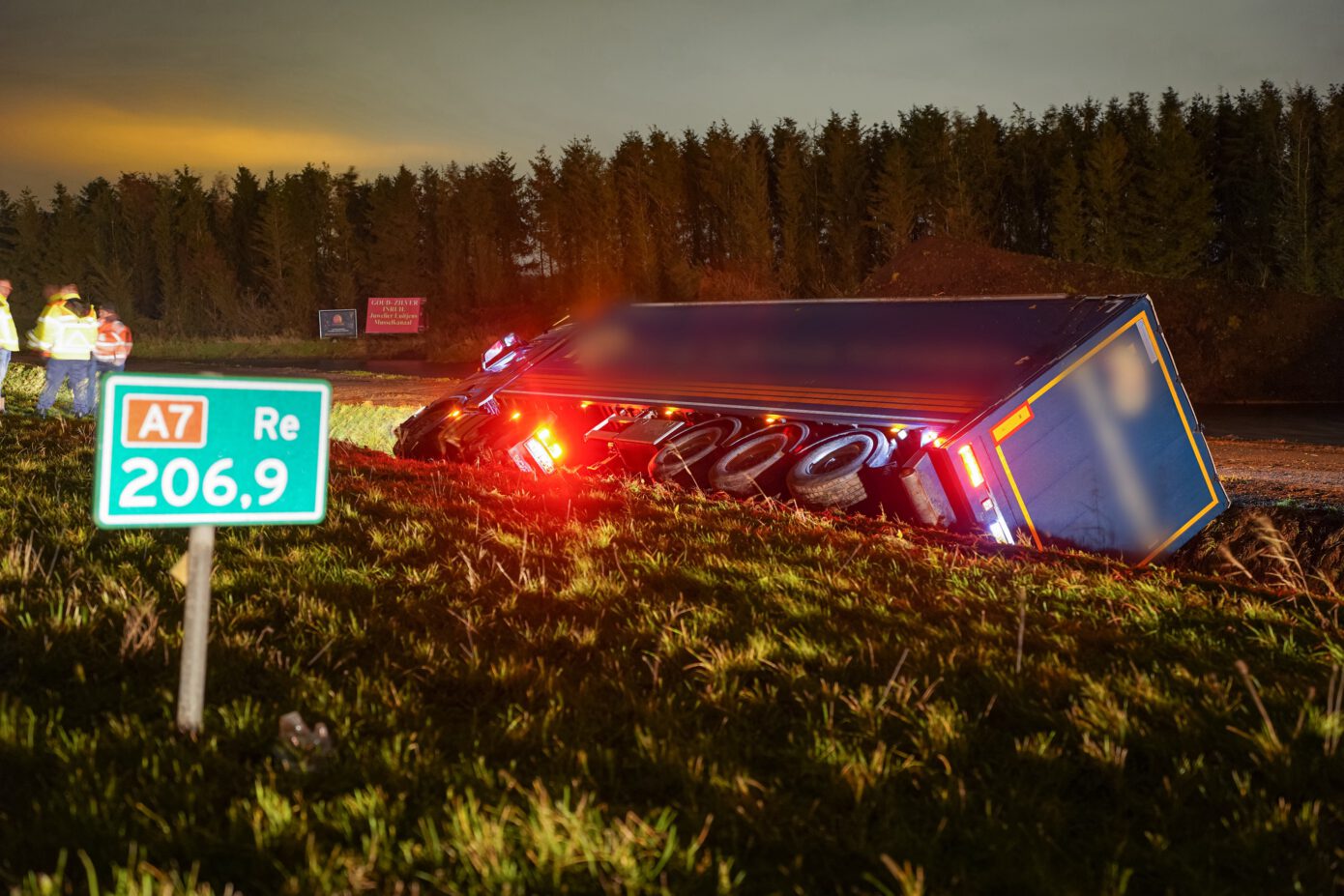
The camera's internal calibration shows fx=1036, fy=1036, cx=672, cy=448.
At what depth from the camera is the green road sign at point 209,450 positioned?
8.10 feet

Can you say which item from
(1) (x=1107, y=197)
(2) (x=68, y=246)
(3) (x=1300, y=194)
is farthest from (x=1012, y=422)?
(2) (x=68, y=246)

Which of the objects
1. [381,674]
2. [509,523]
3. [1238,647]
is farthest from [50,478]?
[1238,647]

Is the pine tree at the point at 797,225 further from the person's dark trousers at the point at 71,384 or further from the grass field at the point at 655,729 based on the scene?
the grass field at the point at 655,729

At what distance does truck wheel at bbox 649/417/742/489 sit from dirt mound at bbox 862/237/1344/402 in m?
21.7

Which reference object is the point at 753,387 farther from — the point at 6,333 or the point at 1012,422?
the point at 6,333

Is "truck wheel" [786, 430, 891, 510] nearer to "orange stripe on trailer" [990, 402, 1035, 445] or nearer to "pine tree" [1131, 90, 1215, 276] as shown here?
"orange stripe on trailer" [990, 402, 1035, 445]

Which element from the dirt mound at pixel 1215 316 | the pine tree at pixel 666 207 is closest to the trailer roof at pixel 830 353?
the dirt mound at pixel 1215 316

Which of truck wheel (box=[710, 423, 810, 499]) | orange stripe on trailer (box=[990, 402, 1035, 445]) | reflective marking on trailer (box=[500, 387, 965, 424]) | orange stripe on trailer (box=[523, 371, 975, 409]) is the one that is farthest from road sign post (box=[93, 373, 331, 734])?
truck wheel (box=[710, 423, 810, 499])

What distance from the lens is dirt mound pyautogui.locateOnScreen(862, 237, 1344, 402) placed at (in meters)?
26.8

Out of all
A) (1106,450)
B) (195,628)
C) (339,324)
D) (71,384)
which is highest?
(339,324)

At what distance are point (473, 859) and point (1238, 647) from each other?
3055 millimetres

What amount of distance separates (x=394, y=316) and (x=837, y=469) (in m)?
44.3

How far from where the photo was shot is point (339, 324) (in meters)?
50.6

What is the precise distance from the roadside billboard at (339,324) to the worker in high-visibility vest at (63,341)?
3704cm
